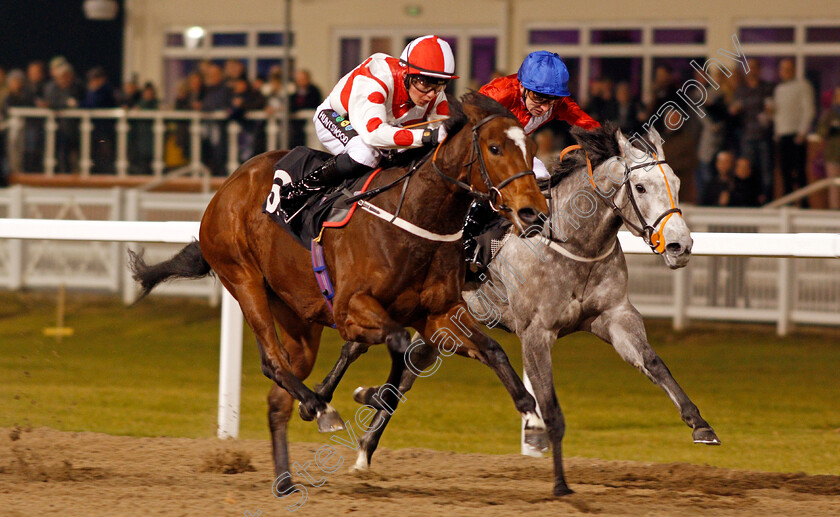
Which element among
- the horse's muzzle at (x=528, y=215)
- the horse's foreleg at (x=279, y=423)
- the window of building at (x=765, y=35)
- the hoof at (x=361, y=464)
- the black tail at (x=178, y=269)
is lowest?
the hoof at (x=361, y=464)

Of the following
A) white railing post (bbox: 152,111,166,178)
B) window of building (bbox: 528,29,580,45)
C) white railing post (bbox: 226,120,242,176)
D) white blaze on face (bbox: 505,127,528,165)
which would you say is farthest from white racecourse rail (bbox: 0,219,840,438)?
window of building (bbox: 528,29,580,45)

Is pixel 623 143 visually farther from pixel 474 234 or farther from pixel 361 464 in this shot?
pixel 361 464

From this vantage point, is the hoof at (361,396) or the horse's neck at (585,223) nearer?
the hoof at (361,396)

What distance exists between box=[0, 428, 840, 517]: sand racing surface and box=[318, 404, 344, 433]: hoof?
30 cm

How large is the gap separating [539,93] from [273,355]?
59.6 inches

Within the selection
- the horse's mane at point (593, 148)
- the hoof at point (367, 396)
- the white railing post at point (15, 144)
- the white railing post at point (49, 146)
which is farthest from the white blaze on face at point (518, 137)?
the white railing post at point (15, 144)

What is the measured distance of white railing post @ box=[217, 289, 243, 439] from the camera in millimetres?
5477

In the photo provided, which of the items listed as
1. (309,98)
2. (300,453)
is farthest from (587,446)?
(309,98)

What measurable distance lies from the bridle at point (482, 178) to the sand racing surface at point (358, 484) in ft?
3.78

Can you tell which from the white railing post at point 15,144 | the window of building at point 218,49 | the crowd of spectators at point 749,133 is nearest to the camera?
the crowd of spectators at point 749,133

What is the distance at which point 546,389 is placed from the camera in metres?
4.44

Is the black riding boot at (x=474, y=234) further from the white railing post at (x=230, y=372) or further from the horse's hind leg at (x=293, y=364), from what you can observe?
the white railing post at (x=230, y=372)

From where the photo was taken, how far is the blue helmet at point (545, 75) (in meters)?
4.57

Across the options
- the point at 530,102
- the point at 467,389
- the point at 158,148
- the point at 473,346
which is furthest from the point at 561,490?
the point at 158,148
